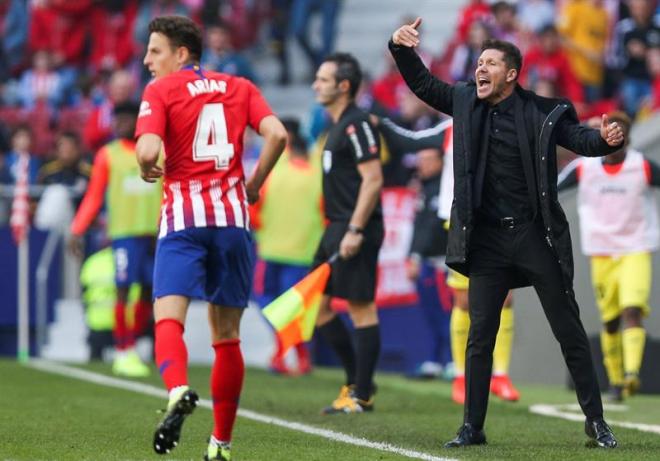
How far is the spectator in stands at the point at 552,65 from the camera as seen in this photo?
58.5 feet

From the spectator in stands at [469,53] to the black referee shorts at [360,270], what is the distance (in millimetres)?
6703

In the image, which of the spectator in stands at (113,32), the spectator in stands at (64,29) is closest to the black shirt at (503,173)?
the spectator in stands at (113,32)

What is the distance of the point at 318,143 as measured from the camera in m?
16.2

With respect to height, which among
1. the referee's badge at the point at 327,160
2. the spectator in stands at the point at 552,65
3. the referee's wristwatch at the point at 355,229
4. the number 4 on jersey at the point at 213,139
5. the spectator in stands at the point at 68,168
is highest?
the spectator in stands at the point at 552,65

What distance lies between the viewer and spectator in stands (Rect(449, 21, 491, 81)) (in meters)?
17.4

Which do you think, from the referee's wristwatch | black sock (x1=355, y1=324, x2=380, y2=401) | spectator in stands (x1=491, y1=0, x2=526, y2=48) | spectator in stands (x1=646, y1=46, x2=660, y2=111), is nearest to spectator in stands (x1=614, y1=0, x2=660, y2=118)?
spectator in stands (x1=646, y1=46, x2=660, y2=111)

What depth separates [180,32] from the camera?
24.7 ft

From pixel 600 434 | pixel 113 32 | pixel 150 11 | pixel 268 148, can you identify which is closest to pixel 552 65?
pixel 150 11

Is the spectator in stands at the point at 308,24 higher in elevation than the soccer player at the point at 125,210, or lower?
higher

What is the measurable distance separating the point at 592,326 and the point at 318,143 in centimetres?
351

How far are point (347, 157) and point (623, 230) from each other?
2.36 meters

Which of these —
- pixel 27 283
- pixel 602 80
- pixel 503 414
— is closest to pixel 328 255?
pixel 503 414

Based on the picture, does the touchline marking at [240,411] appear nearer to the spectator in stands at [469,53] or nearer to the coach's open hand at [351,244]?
the coach's open hand at [351,244]

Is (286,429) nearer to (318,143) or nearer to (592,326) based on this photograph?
(592,326)
